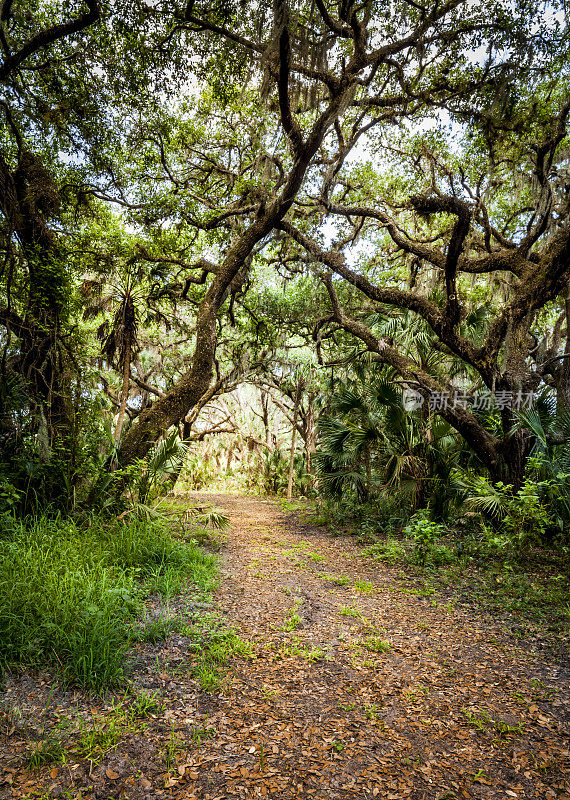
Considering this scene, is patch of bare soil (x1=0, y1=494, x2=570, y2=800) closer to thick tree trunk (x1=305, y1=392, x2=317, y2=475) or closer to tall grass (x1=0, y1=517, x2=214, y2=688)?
tall grass (x1=0, y1=517, x2=214, y2=688)

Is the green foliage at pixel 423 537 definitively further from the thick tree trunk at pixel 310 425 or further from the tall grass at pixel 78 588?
the thick tree trunk at pixel 310 425

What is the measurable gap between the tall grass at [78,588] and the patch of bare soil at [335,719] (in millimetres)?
197

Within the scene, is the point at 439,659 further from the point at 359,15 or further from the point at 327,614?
the point at 359,15

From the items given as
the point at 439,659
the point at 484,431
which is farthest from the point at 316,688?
the point at 484,431

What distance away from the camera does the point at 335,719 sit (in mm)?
2734

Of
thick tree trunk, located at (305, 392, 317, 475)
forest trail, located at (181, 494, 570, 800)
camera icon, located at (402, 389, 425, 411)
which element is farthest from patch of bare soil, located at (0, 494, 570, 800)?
thick tree trunk, located at (305, 392, 317, 475)

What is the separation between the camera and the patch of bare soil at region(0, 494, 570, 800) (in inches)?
85.8

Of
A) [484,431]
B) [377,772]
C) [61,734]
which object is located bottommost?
[377,772]

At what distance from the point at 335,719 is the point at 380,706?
1.17 ft

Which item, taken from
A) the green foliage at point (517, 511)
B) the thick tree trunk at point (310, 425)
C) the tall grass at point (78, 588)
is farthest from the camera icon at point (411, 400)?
the thick tree trunk at point (310, 425)

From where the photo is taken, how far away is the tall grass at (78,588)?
2.84m

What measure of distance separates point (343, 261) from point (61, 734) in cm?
746

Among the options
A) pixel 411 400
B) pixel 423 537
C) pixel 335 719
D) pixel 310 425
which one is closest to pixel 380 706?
pixel 335 719

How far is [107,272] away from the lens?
26.8ft
